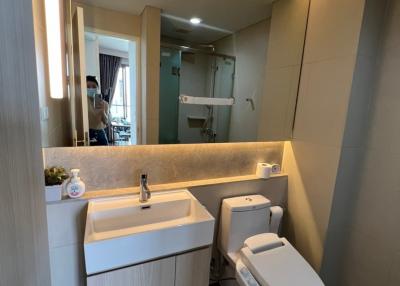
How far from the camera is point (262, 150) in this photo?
1873 mm

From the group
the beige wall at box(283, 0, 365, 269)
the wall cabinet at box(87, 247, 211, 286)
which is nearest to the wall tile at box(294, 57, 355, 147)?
the beige wall at box(283, 0, 365, 269)

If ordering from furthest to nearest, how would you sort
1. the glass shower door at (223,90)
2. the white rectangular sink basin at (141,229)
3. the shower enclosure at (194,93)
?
the glass shower door at (223,90)
the shower enclosure at (194,93)
the white rectangular sink basin at (141,229)

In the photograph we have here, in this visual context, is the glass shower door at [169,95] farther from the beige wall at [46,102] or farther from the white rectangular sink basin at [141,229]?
the beige wall at [46,102]

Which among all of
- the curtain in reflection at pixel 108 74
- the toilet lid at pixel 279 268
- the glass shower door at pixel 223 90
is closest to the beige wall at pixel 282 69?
the glass shower door at pixel 223 90

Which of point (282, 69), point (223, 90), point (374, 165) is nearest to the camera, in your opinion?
point (374, 165)

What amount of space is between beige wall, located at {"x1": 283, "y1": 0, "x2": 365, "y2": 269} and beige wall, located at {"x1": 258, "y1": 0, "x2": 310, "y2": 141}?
0.20ft

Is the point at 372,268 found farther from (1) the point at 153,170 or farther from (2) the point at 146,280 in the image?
(1) the point at 153,170

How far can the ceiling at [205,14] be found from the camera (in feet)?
4.47

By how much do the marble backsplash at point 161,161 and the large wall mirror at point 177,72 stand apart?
2.3 inches

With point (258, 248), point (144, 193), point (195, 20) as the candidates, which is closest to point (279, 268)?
point (258, 248)

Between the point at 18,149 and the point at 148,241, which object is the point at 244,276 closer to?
the point at 148,241

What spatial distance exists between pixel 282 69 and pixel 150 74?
3.45ft

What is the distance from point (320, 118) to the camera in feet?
5.16

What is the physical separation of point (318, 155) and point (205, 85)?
94cm
